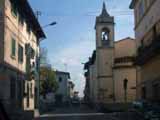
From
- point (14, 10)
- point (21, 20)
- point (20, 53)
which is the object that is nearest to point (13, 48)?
point (14, 10)

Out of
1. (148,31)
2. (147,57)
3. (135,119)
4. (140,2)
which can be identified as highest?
(140,2)

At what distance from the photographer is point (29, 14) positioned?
40656mm

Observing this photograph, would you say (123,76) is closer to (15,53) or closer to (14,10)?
(15,53)

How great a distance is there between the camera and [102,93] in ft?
243

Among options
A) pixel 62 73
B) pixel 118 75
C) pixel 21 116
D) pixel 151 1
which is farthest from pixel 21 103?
pixel 62 73

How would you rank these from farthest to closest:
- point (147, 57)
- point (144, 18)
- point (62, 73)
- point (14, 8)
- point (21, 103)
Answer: point (62, 73)
point (144, 18)
point (21, 103)
point (147, 57)
point (14, 8)

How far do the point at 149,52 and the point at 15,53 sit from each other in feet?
33.5

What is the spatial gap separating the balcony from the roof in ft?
33.1

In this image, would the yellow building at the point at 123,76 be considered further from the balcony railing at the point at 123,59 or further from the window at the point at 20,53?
the window at the point at 20,53

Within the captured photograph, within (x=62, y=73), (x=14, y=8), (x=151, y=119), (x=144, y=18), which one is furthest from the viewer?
(x=62, y=73)

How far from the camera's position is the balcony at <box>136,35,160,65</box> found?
3039cm

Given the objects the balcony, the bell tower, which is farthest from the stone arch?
the balcony

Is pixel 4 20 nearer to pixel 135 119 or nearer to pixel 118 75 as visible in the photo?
pixel 135 119

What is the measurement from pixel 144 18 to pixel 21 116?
678 inches
